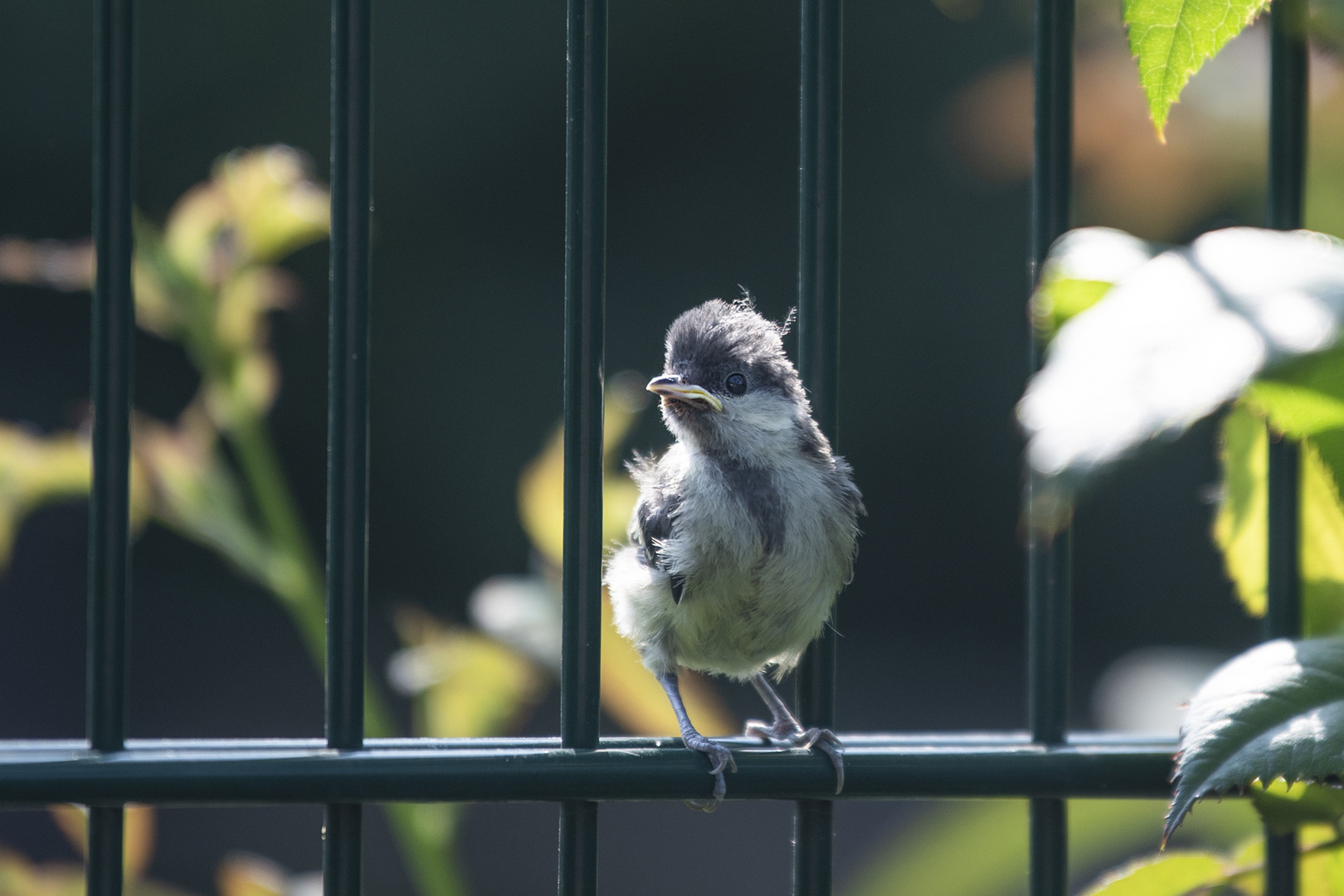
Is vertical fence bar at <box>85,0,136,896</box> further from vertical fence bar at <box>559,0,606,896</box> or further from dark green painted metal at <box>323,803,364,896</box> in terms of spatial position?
vertical fence bar at <box>559,0,606,896</box>

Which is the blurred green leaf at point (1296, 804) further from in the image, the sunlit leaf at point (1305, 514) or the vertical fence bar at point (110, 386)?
the vertical fence bar at point (110, 386)

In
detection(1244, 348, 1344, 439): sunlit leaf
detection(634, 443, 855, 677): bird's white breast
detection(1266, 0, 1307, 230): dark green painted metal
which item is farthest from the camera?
detection(634, 443, 855, 677): bird's white breast

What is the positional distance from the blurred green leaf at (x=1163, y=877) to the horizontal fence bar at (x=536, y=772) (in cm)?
11

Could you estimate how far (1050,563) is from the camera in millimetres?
1381

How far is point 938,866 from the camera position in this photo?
1949 millimetres

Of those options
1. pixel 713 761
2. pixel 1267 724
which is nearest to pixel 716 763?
pixel 713 761

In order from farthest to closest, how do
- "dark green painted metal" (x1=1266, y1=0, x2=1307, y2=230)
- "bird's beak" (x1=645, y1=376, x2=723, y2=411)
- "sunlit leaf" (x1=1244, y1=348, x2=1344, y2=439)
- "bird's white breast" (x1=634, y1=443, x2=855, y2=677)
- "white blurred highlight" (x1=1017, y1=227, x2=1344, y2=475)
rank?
1. "bird's beak" (x1=645, y1=376, x2=723, y2=411)
2. "bird's white breast" (x1=634, y1=443, x2=855, y2=677)
3. "dark green painted metal" (x1=1266, y1=0, x2=1307, y2=230)
4. "sunlit leaf" (x1=1244, y1=348, x2=1344, y2=439)
5. "white blurred highlight" (x1=1017, y1=227, x2=1344, y2=475)

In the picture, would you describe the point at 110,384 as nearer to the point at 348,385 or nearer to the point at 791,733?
the point at 348,385

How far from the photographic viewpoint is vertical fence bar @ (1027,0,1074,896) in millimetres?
1352

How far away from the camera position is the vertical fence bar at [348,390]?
4.07 ft

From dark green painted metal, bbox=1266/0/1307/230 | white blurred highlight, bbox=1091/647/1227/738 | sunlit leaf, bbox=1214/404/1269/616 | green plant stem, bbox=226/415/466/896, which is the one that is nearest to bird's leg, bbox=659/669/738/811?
green plant stem, bbox=226/415/466/896

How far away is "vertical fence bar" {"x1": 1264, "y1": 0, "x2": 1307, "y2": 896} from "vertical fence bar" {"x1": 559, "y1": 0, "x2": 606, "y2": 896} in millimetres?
769

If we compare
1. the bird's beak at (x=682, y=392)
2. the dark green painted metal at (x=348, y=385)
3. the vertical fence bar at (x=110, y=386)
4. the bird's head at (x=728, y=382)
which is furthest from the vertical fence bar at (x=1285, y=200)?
the vertical fence bar at (x=110, y=386)

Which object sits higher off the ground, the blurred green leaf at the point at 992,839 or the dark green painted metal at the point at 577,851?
the dark green painted metal at the point at 577,851
